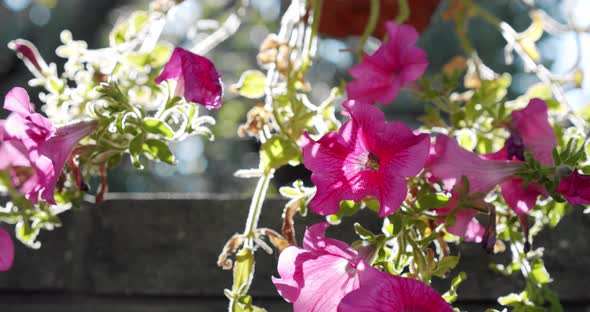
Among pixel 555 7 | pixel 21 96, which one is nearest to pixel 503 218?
pixel 21 96

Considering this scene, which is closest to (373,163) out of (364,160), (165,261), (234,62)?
(364,160)

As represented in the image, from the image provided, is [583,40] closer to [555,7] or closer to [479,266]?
[479,266]

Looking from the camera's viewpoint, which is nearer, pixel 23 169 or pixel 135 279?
pixel 23 169

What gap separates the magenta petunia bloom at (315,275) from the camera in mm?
372

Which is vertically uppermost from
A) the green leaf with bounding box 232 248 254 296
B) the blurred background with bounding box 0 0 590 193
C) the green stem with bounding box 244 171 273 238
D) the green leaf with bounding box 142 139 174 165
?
the green leaf with bounding box 142 139 174 165

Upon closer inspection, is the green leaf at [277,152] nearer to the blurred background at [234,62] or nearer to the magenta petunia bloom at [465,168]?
the magenta petunia bloom at [465,168]

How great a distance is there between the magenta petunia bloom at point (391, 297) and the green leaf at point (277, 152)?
16 centimetres

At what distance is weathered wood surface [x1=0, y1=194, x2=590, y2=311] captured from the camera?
0.66m

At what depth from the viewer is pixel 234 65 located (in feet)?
19.9

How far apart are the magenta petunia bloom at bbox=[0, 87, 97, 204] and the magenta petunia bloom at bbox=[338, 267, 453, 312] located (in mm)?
196

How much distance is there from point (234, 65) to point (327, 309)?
227 inches

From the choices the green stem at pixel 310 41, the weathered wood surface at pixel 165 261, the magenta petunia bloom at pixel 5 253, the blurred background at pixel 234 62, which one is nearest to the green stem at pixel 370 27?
the green stem at pixel 310 41

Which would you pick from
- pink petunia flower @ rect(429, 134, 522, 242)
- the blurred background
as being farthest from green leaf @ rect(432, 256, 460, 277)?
the blurred background

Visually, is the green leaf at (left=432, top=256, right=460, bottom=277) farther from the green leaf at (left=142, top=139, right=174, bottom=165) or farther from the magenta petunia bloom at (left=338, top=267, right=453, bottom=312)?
the green leaf at (left=142, top=139, right=174, bottom=165)
